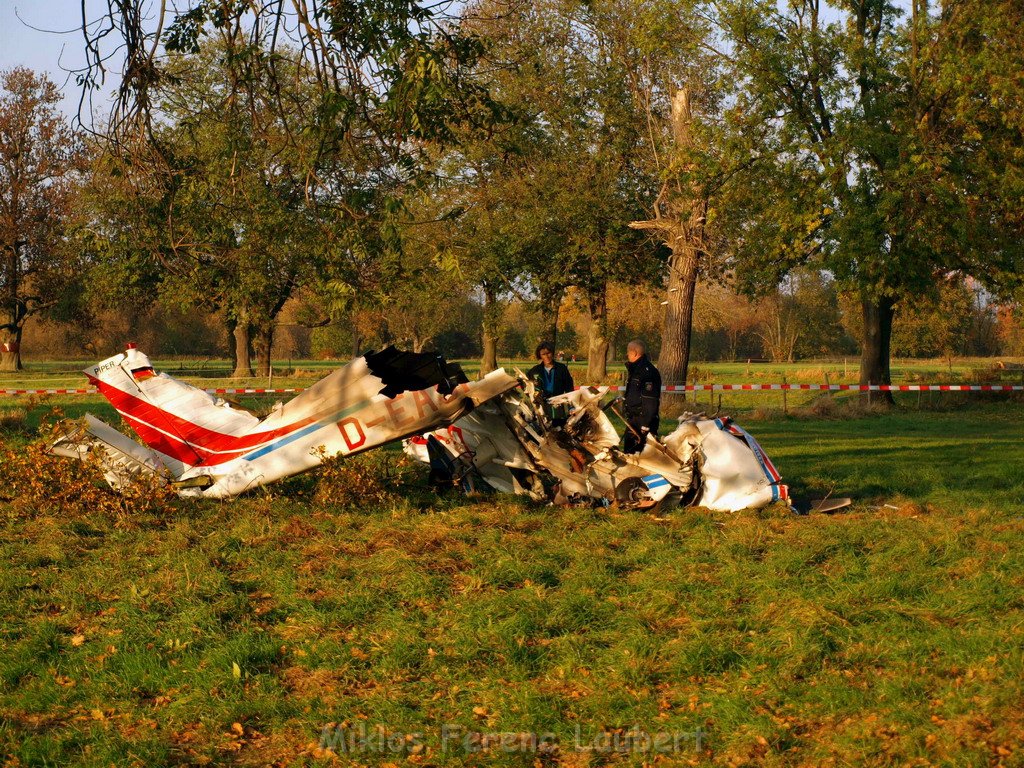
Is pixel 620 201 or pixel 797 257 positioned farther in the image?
pixel 620 201

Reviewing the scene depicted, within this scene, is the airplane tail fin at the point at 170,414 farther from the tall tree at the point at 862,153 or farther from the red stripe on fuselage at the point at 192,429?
the tall tree at the point at 862,153

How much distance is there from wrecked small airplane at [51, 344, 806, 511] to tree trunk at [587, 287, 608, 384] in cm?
2583

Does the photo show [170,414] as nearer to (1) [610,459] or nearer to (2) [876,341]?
(1) [610,459]

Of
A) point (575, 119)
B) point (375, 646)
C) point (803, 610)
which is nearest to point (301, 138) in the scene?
point (375, 646)

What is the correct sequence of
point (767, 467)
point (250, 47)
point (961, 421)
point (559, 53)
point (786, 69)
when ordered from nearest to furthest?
point (250, 47) → point (767, 467) → point (961, 421) → point (786, 69) → point (559, 53)

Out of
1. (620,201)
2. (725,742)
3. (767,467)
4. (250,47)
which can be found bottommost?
(725,742)

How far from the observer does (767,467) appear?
987cm

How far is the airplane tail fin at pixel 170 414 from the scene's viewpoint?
32.4 ft

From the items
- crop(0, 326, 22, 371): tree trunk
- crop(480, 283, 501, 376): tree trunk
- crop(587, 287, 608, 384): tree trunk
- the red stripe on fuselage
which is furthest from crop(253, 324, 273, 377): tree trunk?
the red stripe on fuselage

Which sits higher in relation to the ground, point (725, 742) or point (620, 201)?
point (620, 201)

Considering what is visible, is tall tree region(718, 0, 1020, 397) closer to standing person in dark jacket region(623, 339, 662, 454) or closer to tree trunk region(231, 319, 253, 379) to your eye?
standing person in dark jacket region(623, 339, 662, 454)

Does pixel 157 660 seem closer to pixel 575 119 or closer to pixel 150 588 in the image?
pixel 150 588

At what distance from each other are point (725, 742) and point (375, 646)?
219 centimetres

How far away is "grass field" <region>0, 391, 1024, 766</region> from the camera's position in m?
4.77
